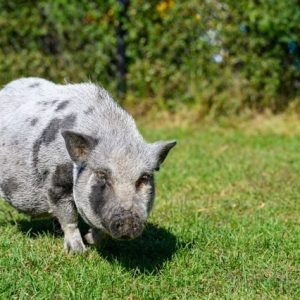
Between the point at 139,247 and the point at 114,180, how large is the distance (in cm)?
106

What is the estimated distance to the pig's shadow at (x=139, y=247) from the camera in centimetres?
531

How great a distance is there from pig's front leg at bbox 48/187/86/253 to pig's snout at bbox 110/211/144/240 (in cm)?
85

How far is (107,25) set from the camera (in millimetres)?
12328

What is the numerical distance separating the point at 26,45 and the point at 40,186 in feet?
24.6

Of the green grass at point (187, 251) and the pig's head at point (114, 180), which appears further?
the green grass at point (187, 251)

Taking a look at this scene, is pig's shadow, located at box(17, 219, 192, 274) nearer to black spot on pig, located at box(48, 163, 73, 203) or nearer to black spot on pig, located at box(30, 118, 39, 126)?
black spot on pig, located at box(48, 163, 73, 203)

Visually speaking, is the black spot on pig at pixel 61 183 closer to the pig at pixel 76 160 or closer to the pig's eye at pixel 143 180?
the pig at pixel 76 160

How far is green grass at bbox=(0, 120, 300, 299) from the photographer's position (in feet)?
15.8

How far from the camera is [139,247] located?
→ 5758mm

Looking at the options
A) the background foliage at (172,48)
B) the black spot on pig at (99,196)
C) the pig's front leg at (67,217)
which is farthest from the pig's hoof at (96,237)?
the background foliage at (172,48)

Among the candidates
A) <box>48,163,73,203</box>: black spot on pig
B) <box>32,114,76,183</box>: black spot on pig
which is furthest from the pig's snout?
<box>32,114,76,183</box>: black spot on pig

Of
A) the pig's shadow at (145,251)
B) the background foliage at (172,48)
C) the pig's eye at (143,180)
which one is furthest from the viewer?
the background foliage at (172,48)

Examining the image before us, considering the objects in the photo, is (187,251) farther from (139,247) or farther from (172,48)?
(172,48)

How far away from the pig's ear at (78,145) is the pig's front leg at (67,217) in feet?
1.43
